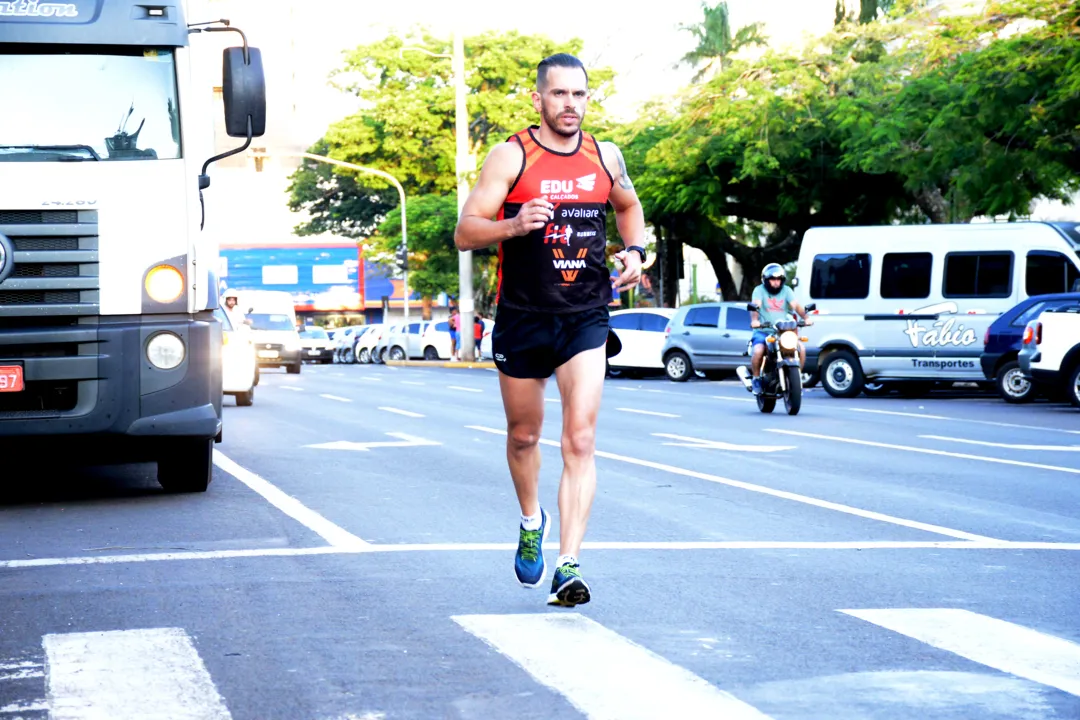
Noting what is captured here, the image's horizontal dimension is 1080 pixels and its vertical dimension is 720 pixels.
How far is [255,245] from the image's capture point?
289ft

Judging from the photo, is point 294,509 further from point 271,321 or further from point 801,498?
point 271,321

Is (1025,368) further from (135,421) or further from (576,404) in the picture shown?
(576,404)

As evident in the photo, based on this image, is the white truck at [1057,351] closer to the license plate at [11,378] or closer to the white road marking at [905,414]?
the white road marking at [905,414]

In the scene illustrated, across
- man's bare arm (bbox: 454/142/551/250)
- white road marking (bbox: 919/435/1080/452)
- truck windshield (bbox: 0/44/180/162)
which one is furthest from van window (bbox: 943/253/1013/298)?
man's bare arm (bbox: 454/142/551/250)

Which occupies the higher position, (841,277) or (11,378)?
(841,277)

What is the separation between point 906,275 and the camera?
83.6ft

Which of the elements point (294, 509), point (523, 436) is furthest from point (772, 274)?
point (523, 436)

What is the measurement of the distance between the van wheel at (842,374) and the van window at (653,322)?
9.56 m

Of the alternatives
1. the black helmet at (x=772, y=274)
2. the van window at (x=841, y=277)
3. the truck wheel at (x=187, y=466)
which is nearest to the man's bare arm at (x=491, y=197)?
the truck wheel at (x=187, y=466)

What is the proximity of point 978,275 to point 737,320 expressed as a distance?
8.03 meters

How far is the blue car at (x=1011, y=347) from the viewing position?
74.0ft

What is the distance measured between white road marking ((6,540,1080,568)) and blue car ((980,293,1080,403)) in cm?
1429

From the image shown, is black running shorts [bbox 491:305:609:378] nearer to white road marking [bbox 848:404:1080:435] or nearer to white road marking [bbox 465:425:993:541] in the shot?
white road marking [bbox 465:425:993:541]

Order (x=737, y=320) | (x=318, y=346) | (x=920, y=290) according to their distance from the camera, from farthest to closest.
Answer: (x=318, y=346) < (x=737, y=320) < (x=920, y=290)
